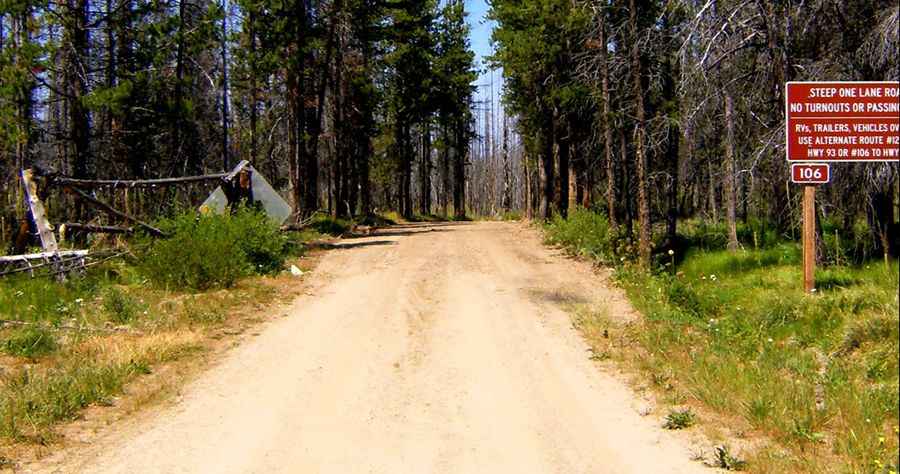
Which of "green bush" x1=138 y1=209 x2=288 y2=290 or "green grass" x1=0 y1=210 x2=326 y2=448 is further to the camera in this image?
"green bush" x1=138 y1=209 x2=288 y2=290

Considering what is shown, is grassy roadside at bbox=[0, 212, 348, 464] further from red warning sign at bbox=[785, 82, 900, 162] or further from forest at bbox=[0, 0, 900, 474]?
red warning sign at bbox=[785, 82, 900, 162]

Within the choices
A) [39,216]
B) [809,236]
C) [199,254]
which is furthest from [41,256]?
[809,236]

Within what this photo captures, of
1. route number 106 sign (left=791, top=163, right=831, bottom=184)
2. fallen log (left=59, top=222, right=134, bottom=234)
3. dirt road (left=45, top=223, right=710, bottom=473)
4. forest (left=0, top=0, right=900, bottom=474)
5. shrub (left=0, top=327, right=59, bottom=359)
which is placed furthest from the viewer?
fallen log (left=59, top=222, right=134, bottom=234)

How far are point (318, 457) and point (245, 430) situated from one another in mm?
964

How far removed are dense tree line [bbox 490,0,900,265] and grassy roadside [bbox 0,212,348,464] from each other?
782 cm

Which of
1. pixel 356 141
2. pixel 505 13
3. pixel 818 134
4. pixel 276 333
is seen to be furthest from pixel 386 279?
pixel 356 141

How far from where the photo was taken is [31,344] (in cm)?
917

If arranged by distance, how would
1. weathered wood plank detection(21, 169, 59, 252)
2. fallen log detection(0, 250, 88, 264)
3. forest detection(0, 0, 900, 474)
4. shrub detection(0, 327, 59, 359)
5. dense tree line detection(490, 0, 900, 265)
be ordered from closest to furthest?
1. forest detection(0, 0, 900, 474)
2. shrub detection(0, 327, 59, 359)
3. dense tree line detection(490, 0, 900, 265)
4. fallen log detection(0, 250, 88, 264)
5. weathered wood plank detection(21, 169, 59, 252)

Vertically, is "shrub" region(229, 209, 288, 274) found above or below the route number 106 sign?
below

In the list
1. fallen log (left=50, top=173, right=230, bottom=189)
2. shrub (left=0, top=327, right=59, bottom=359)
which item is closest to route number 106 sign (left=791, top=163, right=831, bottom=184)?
shrub (left=0, top=327, right=59, bottom=359)

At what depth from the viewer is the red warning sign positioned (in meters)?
8.93

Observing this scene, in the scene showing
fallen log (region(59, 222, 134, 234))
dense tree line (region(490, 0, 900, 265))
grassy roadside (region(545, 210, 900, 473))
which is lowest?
grassy roadside (region(545, 210, 900, 473))

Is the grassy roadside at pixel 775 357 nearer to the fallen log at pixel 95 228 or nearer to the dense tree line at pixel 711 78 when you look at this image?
the dense tree line at pixel 711 78

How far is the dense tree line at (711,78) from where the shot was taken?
11734 millimetres
